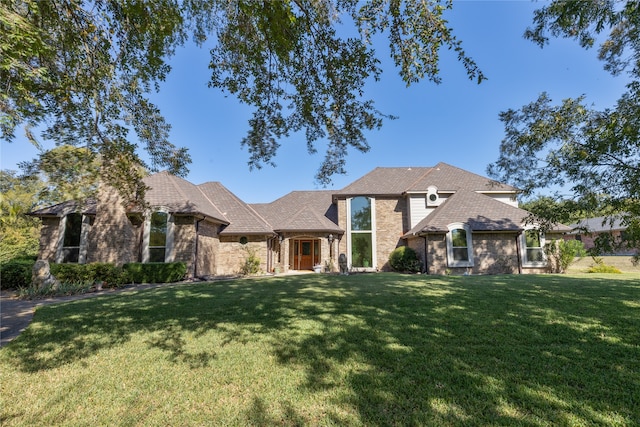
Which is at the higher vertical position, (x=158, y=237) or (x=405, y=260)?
(x=158, y=237)

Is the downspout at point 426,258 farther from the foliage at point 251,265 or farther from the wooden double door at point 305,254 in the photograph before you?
the foliage at point 251,265

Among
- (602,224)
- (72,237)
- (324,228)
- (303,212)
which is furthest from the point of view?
(303,212)

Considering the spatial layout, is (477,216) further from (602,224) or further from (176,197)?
(176,197)

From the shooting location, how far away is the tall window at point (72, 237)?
1648 cm

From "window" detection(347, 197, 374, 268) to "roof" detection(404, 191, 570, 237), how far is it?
3.00m

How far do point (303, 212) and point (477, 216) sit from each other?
11383 millimetres

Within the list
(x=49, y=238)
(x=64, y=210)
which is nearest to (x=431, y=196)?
(x=64, y=210)

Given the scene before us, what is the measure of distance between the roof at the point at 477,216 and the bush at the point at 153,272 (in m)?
14.0

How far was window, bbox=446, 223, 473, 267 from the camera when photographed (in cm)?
1700

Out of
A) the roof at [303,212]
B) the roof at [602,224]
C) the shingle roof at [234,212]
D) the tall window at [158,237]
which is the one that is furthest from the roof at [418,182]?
the tall window at [158,237]

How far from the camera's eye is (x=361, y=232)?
2100 centimetres

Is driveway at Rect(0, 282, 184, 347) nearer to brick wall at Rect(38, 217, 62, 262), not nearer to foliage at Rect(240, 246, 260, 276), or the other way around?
brick wall at Rect(38, 217, 62, 262)

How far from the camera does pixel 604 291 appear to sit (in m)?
8.07

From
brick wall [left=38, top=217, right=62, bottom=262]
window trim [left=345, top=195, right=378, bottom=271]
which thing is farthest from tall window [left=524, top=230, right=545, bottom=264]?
brick wall [left=38, top=217, right=62, bottom=262]
